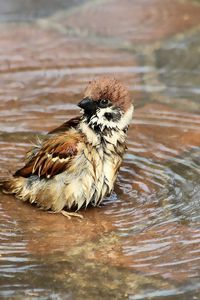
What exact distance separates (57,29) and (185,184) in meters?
3.37

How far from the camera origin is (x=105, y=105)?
16.3 feet

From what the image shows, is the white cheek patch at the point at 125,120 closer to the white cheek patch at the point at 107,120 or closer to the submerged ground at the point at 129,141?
the white cheek patch at the point at 107,120

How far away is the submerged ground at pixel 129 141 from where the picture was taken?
404cm

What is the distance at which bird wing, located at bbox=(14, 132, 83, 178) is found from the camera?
4844mm

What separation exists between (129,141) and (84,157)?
3.38ft

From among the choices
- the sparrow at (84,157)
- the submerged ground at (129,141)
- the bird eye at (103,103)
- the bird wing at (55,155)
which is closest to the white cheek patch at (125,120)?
the sparrow at (84,157)

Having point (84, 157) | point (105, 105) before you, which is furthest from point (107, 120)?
point (84, 157)

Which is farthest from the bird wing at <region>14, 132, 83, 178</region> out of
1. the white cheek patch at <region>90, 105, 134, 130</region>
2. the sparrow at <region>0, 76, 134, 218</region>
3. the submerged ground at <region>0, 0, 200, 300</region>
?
the submerged ground at <region>0, 0, 200, 300</region>

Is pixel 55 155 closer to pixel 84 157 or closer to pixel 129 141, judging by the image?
pixel 84 157

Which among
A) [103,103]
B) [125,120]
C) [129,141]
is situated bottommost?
[129,141]

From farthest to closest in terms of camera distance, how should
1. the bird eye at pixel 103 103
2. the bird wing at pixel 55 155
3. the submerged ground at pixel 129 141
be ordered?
the bird eye at pixel 103 103 < the bird wing at pixel 55 155 < the submerged ground at pixel 129 141

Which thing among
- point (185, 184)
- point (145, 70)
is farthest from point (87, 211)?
point (145, 70)

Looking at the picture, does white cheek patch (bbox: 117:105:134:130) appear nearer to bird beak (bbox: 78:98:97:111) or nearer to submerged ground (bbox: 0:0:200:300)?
bird beak (bbox: 78:98:97:111)

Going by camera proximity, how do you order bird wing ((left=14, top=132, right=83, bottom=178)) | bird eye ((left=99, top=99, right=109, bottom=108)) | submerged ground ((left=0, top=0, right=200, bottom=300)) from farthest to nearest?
bird eye ((left=99, top=99, right=109, bottom=108)) → bird wing ((left=14, top=132, right=83, bottom=178)) → submerged ground ((left=0, top=0, right=200, bottom=300))
